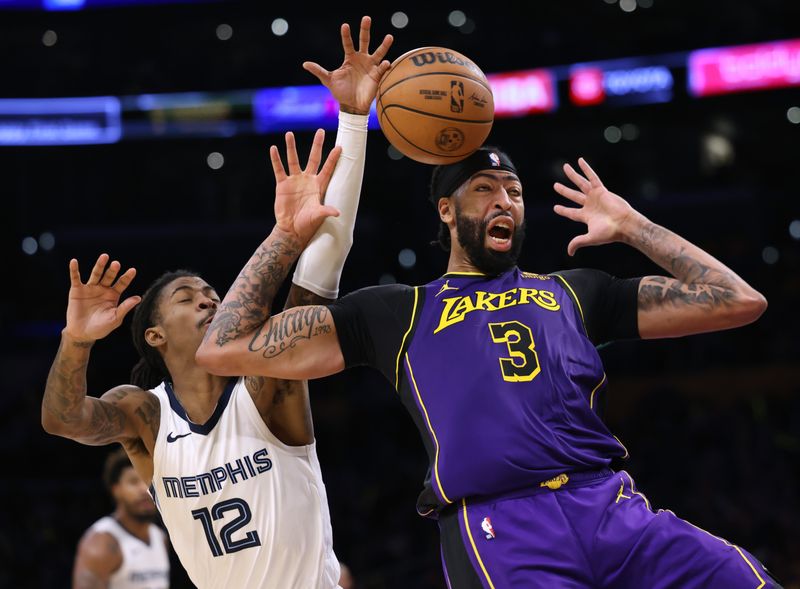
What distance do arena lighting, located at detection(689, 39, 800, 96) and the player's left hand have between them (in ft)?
36.6

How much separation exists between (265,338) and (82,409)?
1.02 m

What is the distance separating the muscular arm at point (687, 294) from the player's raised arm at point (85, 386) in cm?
211

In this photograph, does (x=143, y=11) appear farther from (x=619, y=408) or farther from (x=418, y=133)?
(x=418, y=133)

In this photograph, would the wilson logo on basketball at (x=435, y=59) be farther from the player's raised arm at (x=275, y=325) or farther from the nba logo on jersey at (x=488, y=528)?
the nba logo on jersey at (x=488, y=528)

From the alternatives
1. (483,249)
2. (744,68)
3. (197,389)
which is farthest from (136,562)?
(744,68)

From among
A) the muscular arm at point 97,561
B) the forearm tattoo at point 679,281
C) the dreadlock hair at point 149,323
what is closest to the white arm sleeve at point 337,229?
the dreadlock hair at point 149,323

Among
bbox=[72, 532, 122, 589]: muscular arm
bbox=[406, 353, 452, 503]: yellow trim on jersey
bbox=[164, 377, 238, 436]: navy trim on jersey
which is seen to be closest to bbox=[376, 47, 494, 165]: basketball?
bbox=[406, 353, 452, 503]: yellow trim on jersey

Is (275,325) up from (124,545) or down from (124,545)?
up

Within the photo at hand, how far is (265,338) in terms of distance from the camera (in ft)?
12.4

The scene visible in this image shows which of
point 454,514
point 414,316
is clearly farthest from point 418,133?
point 454,514

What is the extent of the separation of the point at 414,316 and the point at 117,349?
1342 cm

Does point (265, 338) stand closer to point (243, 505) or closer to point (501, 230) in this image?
point (243, 505)

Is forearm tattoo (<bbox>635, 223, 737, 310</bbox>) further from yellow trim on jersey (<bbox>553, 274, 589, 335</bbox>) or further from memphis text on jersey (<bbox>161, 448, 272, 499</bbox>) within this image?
memphis text on jersey (<bbox>161, 448, 272, 499</bbox>)

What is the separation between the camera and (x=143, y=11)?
1730 centimetres
